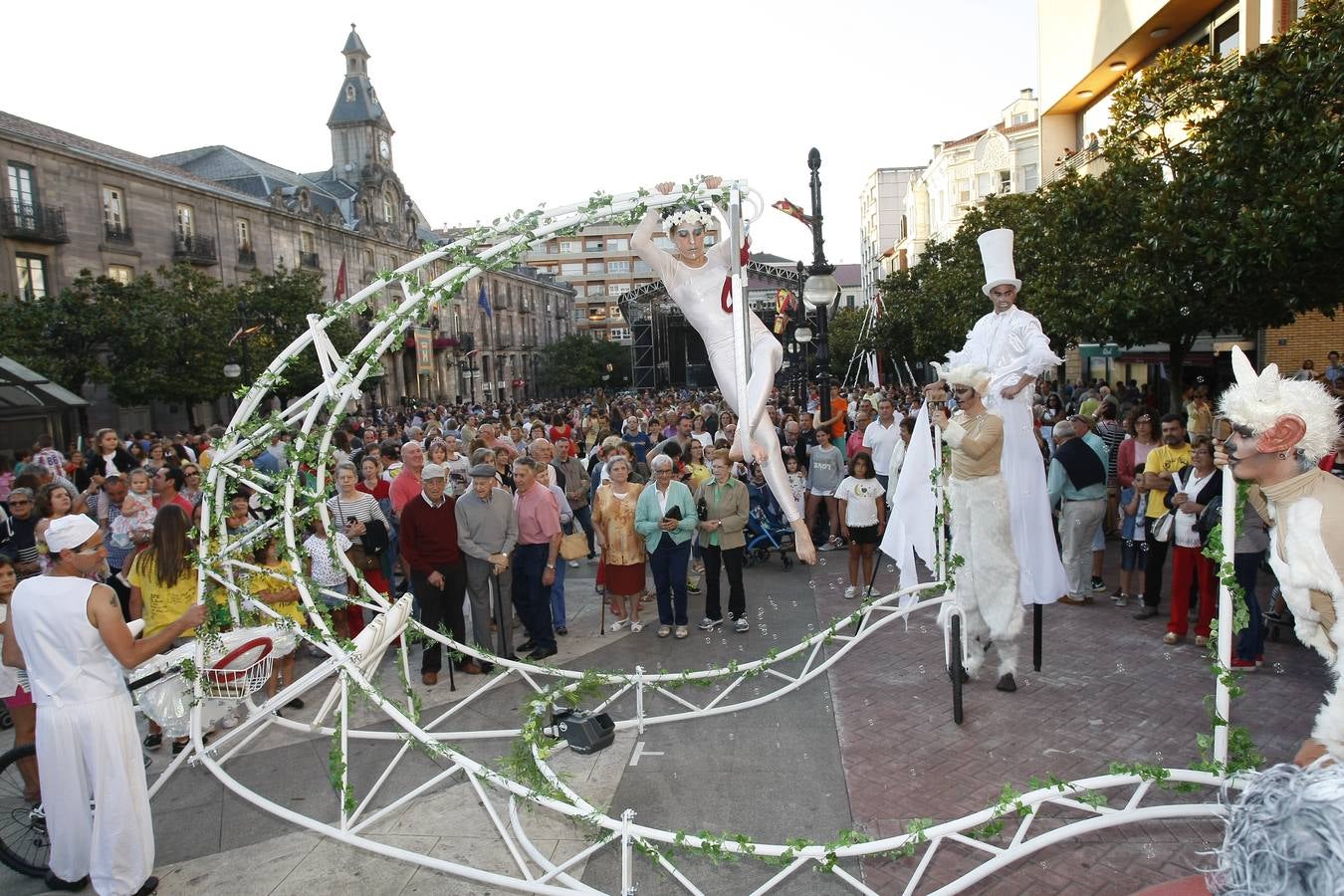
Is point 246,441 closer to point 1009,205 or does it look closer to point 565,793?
point 565,793

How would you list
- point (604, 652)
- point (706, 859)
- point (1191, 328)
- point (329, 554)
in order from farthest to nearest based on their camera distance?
point (1191, 328) → point (604, 652) → point (329, 554) → point (706, 859)

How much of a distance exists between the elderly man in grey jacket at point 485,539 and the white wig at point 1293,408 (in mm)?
5635

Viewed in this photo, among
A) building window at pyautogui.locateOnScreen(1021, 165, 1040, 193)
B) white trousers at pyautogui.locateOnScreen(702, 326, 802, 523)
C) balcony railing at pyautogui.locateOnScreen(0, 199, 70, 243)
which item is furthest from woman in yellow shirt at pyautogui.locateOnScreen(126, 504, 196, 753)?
building window at pyautogui.locateOnScreen(1021, 165, 1040, 193)

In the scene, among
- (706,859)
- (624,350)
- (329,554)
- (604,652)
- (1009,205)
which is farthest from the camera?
(624,350)

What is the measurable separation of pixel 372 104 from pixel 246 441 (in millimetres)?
53818

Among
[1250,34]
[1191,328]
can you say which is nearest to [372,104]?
[1250,34]

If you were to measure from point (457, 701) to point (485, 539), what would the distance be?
138cm

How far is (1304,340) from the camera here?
18.9 meters

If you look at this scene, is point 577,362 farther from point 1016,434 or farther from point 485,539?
point 1016,434

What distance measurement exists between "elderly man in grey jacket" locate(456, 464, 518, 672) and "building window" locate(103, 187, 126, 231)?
27.2m

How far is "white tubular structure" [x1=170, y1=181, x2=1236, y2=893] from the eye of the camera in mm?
3664

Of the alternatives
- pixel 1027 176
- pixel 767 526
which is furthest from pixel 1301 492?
pixel 1027 176

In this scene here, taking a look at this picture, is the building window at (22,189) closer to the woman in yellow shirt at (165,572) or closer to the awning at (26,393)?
the awning at (26,393)

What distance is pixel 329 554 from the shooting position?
7.27m
